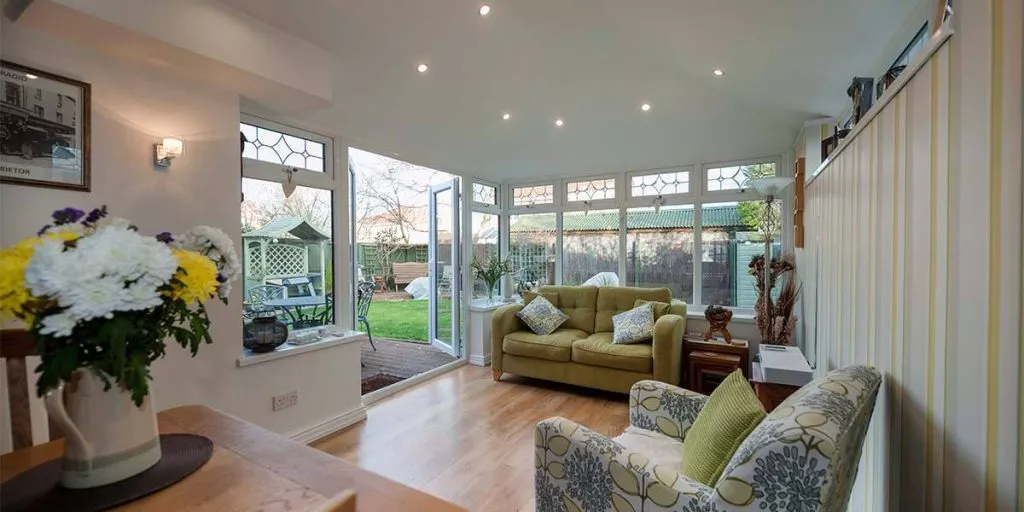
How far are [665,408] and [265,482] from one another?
1.67m

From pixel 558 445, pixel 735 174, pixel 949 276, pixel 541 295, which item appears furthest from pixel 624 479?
pixel 735 174

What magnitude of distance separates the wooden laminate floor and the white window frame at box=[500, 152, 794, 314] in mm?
1709

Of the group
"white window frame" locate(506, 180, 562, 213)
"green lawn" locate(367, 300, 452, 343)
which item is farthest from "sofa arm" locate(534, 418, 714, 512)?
"green lawn" locate(367, 300, 452, 343)

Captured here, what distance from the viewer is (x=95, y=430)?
835 mm

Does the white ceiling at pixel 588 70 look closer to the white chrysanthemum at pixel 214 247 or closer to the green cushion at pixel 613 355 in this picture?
the white chrysanthemum at pixel 214 247

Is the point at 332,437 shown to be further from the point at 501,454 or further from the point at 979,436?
the point at 979,436

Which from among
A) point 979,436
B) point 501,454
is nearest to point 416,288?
point 501,454

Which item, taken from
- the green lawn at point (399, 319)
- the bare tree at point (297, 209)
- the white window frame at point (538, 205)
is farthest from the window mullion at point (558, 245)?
the bare tree at point (297, 209)

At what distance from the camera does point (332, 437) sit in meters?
2.91

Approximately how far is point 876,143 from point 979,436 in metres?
1.01

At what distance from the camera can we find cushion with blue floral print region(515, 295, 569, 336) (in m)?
4.18

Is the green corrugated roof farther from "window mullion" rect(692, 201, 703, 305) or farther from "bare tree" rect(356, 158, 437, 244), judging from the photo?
"bare tree" rect(356, 158, 437, 244)

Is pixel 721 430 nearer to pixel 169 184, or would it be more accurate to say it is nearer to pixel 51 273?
pixel 51 273

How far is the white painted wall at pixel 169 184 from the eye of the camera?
69.2 inches
